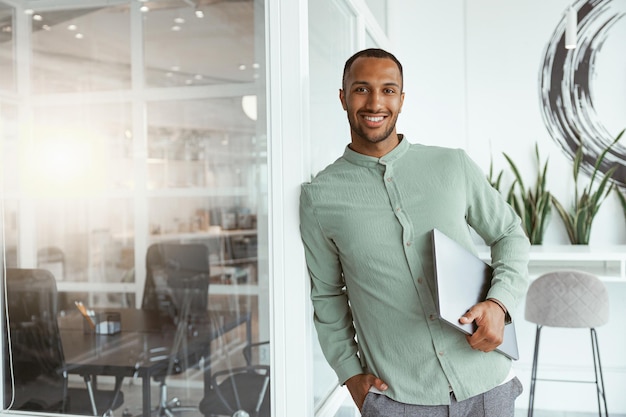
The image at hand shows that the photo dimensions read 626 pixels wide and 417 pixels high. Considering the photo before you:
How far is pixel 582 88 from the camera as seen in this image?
12.5 feet

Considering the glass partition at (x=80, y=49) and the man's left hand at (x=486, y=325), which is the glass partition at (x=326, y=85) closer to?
the man's left hand at (x=486, y=325)

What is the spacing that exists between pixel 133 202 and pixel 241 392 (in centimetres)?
133

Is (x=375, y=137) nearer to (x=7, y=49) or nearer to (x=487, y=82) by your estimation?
(x=7, y=49)

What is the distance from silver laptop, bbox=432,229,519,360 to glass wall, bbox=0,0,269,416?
71 cm

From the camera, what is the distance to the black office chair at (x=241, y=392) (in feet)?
6.07

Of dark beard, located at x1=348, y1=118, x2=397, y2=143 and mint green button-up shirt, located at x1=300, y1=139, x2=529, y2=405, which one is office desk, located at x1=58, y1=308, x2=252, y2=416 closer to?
mint green button-up shirt, located at x1=300, y1=139, x2=529, y2=405

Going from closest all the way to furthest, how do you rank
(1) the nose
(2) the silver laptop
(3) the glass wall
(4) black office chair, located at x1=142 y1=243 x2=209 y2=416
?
1. (2) the silver laptop
2. (1) the nose
3. (3) the glass wall
4. (4) black office chair, located at x1=142 y1=243 x2=209 y2=416

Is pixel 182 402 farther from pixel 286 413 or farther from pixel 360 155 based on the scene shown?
pixel 360 155

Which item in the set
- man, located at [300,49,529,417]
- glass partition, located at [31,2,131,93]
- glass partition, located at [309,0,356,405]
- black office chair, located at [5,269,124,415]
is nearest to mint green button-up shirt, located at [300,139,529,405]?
man, located at [300,49,529,417]

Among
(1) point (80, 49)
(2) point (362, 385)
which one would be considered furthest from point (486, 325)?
(1) point (80, 49)

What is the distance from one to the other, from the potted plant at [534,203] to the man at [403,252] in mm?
2292

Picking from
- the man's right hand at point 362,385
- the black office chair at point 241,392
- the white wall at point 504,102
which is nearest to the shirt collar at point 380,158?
the man's right hand at point 362,385

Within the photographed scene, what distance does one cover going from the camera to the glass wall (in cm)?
199

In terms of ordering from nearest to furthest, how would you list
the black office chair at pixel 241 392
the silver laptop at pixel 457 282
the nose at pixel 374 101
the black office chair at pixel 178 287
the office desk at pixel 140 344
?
the silver laptop at pixel 457 282 < the nose at pixel 374 101 < the black office chair at pixel 241 392 < the office desk at pixel 140 344 < the black office chair at pixel 178 287
